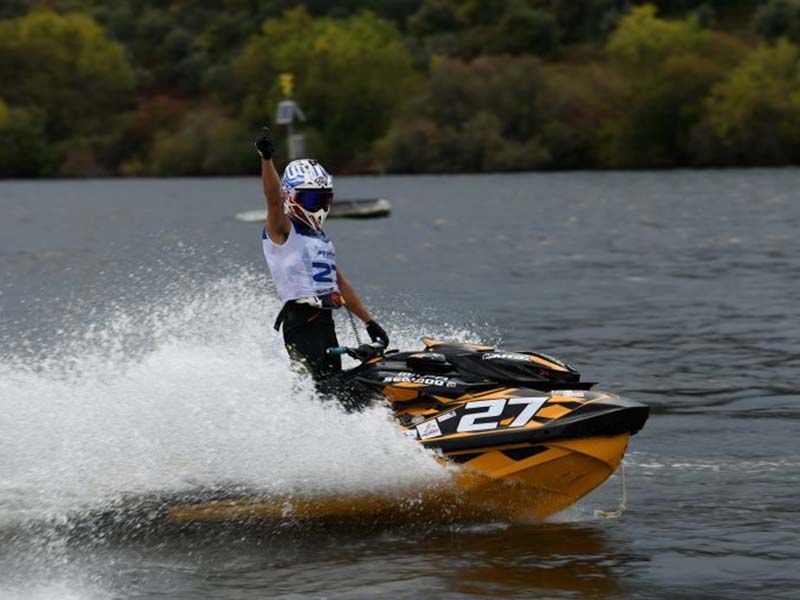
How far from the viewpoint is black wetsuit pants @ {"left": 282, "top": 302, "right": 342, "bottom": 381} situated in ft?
35.4

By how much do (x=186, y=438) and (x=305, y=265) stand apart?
4.78ft

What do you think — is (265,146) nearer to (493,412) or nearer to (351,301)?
(351,301)

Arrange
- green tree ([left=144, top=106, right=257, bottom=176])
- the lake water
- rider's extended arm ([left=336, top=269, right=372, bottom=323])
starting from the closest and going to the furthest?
the lake water < rider's extended arm ([left=336, top=269, right=372, bottom=323]) < green tree ([left=144, top=106, right=257, bottom=176])

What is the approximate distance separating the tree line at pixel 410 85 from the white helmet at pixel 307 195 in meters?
84.5

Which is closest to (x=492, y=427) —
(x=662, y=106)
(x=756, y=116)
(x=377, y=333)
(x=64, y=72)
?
(x=377, y=333)

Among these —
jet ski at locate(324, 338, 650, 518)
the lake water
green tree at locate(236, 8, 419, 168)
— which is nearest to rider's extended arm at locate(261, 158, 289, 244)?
jet ski at locate(324, 338, 650, 518)

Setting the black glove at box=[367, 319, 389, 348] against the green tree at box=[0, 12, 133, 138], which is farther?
the green tree at box=[0, 12, 133, 138]

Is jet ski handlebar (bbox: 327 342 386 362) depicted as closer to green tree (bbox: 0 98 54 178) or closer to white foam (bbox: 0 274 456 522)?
white foam (bbox: 0 274 456 522)

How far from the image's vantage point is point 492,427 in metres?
10.1

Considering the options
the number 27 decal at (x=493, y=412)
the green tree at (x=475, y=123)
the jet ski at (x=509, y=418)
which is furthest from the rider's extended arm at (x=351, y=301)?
the green tree at (x=475, y=123)

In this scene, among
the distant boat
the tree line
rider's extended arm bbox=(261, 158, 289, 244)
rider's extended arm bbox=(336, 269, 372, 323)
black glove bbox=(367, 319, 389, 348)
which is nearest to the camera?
rider's extended arm bbox=(261, 158, 289, 244)

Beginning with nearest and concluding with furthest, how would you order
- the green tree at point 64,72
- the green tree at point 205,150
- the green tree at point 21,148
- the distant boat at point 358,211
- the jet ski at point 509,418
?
1. the jet ski at point 509,418
2. the distant boat at point 358,211
3. the green tree at point 205,150
4. the green tree at point 21,148
5. the green tree at point 64,72

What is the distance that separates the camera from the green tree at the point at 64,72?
429ft

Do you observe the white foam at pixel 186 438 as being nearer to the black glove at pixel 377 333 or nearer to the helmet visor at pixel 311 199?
the black glove at pixel 377 333
